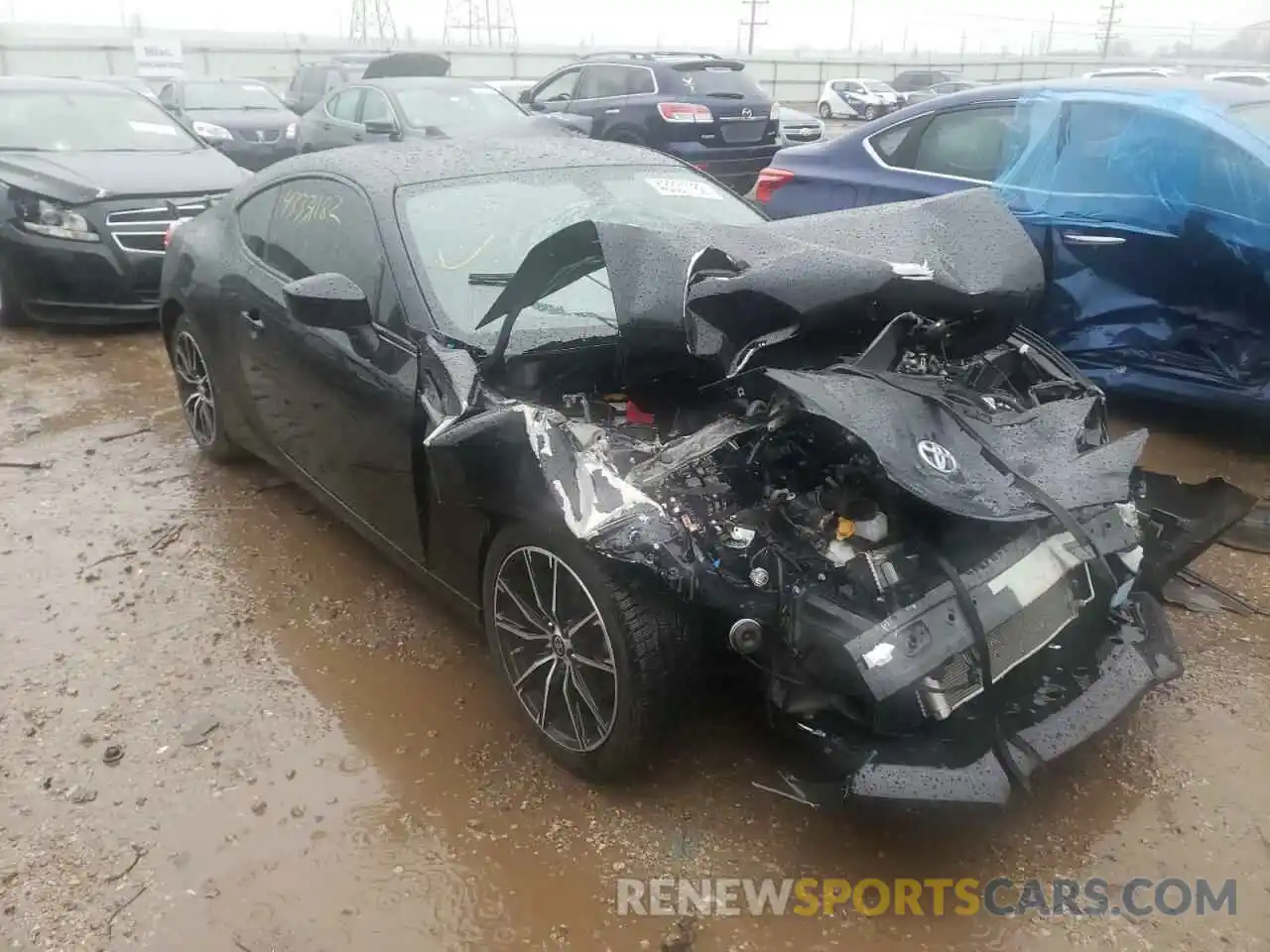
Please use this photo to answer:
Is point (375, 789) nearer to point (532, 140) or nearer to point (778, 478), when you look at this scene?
point (778, 478)

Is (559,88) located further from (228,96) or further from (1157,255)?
(1157,255)

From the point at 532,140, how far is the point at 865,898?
3.10 metres

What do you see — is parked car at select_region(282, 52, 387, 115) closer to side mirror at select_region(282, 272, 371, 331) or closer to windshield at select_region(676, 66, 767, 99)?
windshield at select_region(676, 66, 767, 99)

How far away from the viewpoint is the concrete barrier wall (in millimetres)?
29578

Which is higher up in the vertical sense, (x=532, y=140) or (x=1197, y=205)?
(x=532, y=140)

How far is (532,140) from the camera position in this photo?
4172 millimetres

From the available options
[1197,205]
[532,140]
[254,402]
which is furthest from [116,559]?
[1197,205]

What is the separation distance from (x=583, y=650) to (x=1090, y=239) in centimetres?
360

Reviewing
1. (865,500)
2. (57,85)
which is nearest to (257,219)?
(865,500)

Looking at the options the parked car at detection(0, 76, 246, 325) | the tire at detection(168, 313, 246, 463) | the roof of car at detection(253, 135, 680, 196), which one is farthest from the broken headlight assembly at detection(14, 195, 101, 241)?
the roof of car at detection(253, 135, 680, 196)

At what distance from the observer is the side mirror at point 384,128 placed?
35.2ft

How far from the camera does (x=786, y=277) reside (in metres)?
2.70

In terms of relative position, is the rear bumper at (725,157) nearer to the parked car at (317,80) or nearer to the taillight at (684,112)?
the taillight at (684,112)

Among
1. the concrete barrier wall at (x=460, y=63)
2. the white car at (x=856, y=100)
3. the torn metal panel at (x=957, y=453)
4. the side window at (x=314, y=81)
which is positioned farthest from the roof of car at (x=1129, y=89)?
the concrete barrier wall at (x=460, y=63)
